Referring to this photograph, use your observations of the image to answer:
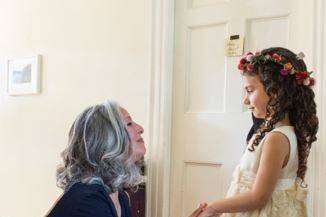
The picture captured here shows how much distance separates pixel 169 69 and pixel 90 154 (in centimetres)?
114

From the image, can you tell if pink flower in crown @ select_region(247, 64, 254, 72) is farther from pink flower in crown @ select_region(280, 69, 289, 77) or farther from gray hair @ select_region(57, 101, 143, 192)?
gray hair @ select_region(57, 101, 143, 192)

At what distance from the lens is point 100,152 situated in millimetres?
1289

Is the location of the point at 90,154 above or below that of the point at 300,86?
below

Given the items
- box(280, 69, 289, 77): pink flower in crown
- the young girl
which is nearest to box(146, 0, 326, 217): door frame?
the young girl

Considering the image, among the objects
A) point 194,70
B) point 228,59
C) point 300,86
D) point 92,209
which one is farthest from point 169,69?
point 92,209

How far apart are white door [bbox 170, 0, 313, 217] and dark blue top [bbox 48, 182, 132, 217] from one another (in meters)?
1.06

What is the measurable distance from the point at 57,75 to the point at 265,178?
1.85 m

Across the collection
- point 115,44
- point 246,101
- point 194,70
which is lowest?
point 246,101

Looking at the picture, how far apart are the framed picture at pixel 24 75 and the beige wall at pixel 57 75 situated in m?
0.06

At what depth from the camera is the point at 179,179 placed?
2311 millimetres

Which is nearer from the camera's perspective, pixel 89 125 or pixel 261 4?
pixel 89 125

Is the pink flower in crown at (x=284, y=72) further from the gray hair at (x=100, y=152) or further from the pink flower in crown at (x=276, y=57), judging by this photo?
the gray hair at (x=100, y=152)

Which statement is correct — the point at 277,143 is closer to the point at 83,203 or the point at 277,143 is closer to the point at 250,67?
the point at 250,67

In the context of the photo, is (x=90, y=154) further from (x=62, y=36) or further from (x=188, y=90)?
(x=62, y=36)
